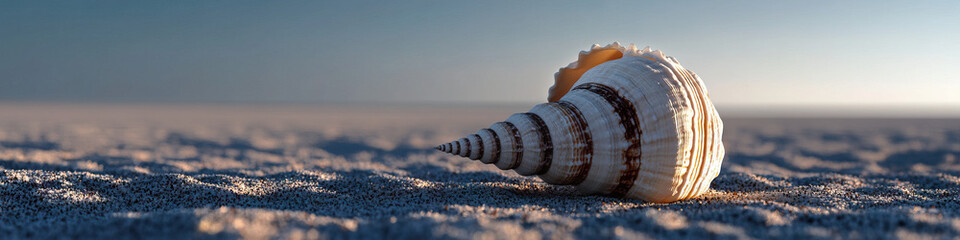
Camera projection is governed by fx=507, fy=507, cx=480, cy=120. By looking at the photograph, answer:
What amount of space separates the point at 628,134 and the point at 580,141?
1.42ft

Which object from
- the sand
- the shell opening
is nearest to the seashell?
the sand

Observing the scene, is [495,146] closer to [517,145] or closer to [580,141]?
[517,145]

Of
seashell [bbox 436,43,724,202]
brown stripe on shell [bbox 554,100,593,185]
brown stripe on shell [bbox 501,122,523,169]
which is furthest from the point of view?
brown stripe on shell [bbox 501,122,523,169]

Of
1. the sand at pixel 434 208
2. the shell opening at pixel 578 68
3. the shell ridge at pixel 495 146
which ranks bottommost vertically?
the sand at pixel 434 208

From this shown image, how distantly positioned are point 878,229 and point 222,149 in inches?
626

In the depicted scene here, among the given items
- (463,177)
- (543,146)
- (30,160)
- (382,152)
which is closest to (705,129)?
(543,146)

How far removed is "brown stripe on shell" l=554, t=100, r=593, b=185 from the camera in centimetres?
471

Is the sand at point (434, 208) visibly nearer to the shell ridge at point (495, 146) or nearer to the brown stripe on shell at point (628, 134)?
the brown stripe on shell at point (628, 134)

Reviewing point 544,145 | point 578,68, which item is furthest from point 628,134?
point 578,68

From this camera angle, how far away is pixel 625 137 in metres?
4.56

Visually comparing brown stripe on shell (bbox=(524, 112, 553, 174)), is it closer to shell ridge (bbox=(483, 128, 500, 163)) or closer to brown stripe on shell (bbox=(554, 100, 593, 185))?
brown stripe on shell (bbox=(554, 100, 593, 185))

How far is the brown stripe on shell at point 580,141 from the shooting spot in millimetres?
4707

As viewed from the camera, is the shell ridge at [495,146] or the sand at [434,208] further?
the shell ridge at [495,146]

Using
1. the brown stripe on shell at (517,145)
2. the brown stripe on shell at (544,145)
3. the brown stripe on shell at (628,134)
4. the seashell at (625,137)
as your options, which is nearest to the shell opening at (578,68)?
the seashell at (625,137)
